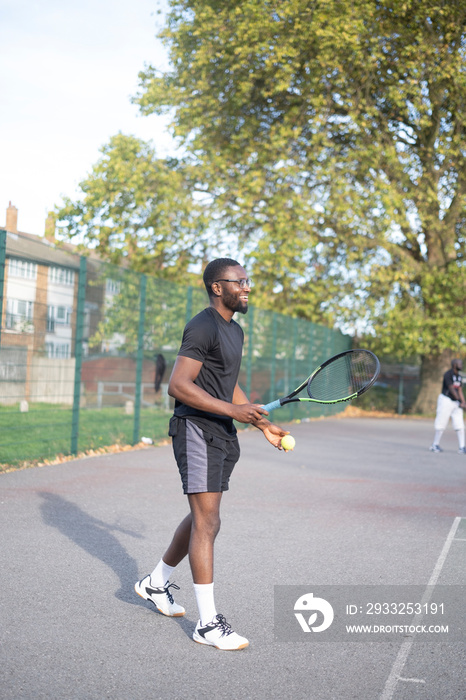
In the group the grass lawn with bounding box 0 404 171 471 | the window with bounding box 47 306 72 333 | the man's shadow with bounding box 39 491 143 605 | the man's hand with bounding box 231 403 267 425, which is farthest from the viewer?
the window with bounding box 47 306 72 333

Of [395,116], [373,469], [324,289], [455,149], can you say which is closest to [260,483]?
[373,469]

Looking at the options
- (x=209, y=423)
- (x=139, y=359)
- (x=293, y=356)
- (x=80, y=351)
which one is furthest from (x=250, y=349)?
(x=209, y=423)

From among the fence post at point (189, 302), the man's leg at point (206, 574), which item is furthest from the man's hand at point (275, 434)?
the fence post at point (189, 302)

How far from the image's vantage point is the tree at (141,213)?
22.9 m

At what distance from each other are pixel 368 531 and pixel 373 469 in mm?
4984

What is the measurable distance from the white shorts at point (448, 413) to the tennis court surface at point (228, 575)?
4004 millimetres

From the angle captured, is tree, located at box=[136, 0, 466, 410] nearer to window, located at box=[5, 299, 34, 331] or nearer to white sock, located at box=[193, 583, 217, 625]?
window, located at box=[5, 299, 34, 331]

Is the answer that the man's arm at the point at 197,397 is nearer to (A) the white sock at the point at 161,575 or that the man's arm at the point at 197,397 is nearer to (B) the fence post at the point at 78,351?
(A) the white sock at the point at 161,575

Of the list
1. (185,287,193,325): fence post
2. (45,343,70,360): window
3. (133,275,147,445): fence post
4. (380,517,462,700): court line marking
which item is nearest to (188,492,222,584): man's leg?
(380,517,462,700): court line marking

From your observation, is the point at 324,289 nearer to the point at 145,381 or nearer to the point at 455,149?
the point at 455,149

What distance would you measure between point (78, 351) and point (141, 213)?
501 inches

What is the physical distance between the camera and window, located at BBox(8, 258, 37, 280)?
9.42 meters

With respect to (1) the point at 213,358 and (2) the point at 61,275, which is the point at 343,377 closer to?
(1) the point at 213,358

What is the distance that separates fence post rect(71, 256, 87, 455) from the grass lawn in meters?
0.09
